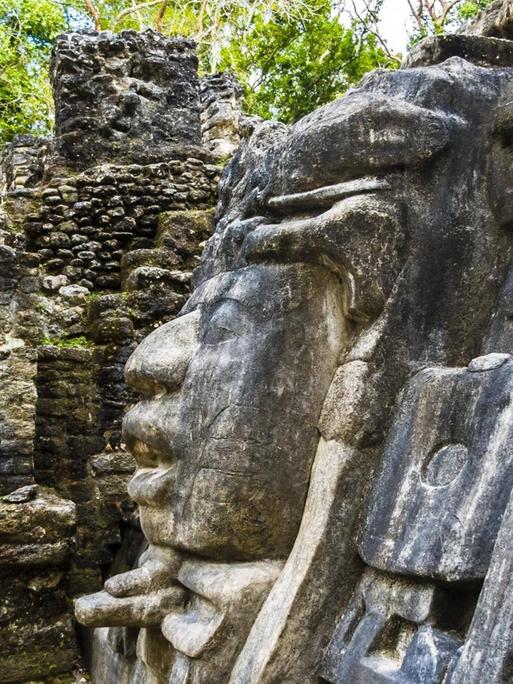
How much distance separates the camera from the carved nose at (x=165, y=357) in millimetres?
2605

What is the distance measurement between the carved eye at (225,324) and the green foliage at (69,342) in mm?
2668

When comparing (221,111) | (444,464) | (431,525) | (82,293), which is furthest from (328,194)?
(221,111)

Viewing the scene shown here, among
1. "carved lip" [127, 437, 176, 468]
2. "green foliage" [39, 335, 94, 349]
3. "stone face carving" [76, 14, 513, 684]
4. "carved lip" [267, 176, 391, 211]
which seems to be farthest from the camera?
"green foliage" [39, 335, 94, 349]

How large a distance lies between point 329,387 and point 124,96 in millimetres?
5361

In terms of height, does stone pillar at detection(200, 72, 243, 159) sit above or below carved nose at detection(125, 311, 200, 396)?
above

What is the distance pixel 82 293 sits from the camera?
589 centimetres

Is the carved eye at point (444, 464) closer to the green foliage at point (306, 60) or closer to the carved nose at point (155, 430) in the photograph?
the carved nose at point (155, 430)

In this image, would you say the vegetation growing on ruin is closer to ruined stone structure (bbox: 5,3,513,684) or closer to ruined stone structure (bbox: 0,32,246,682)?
ruined stone structure (bbox: 0,32,246,682)

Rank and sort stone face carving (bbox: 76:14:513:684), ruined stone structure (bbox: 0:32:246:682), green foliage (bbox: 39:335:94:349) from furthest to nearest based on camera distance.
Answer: green foliage (bbox: 39:335:94:349) → ruined stone structure (bbox: 0:32:246:682) → stone face carving (bbox: 76:14:513:684)

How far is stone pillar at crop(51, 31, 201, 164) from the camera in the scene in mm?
7031

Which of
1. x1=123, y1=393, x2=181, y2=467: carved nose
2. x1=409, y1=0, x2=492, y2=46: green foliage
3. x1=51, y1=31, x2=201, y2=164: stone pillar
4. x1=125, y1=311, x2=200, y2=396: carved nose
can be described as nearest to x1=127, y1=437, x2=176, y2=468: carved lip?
x1=123, y1=393, x2=181, y2=467: carved nose

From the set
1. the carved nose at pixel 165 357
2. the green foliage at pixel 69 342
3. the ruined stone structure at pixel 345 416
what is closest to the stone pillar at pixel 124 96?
the green foliage at pixel 69 342

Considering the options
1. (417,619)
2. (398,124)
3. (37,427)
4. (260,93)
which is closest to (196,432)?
(417,619)

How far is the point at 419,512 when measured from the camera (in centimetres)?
207
